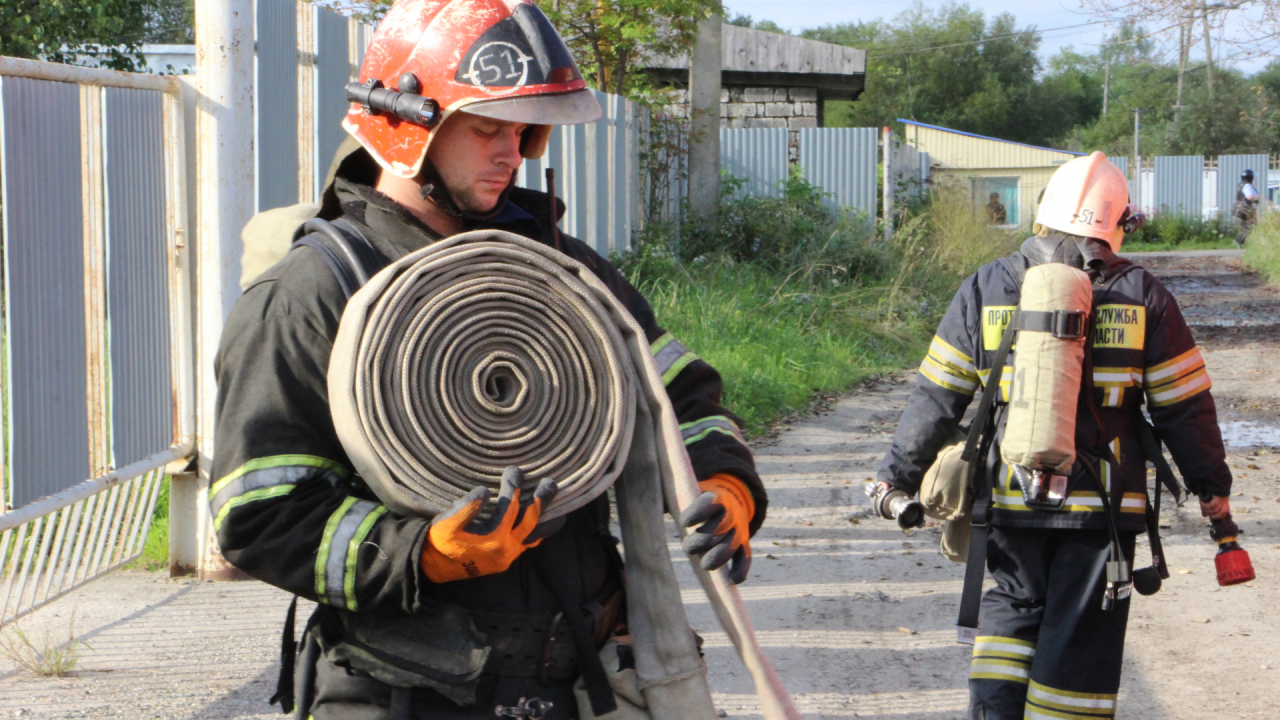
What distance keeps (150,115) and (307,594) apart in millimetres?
3751

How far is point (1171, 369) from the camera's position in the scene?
360 centimetres

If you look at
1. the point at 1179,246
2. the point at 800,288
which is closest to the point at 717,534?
Answer: the point at 800,288

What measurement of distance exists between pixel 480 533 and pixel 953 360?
94.5 inches

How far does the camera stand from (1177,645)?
16.3 feet

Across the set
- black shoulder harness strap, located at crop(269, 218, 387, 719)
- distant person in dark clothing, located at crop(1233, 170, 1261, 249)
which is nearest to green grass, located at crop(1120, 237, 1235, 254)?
distant person in dark clothing, located at crop(1233, 170, 1261, 249)

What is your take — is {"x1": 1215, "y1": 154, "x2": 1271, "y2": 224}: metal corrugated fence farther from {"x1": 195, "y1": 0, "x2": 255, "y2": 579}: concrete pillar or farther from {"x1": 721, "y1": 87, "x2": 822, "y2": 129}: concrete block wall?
{"x1": 195, "y1": 0, "x2": 255, "y2": 579}: concrete pillar

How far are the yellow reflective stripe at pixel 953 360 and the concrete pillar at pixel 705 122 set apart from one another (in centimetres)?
1157

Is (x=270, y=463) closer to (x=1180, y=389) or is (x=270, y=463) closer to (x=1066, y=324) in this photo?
(x=1066, y=324)

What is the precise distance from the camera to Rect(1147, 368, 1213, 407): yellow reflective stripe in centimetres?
361

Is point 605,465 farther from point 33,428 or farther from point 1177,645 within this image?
point 1177,645

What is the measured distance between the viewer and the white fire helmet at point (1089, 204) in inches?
147

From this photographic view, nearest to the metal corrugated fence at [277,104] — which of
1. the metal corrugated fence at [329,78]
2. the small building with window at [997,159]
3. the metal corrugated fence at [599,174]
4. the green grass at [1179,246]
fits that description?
the metal corrugated fence at [329,78]

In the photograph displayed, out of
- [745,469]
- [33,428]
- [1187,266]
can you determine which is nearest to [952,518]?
[745,469]

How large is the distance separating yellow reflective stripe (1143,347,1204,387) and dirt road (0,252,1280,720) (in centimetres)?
134
